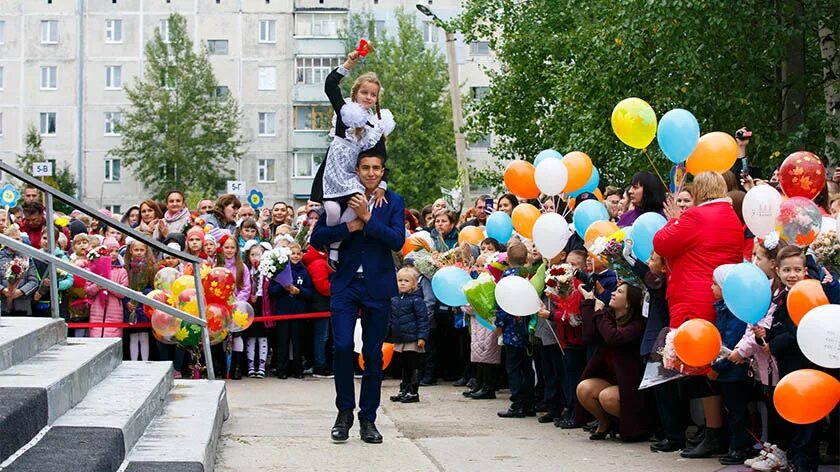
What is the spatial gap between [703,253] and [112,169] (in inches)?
2700

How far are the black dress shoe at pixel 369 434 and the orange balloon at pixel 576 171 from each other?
341 centimetres

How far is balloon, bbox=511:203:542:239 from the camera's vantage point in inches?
484

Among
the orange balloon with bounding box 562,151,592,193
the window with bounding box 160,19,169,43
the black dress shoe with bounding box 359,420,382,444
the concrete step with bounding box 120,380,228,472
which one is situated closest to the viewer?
the concrete step with bounding box 120,380,228,472

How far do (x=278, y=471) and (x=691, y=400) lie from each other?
345 cm

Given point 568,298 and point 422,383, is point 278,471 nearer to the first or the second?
point 568,298

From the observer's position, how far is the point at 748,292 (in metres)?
8.49

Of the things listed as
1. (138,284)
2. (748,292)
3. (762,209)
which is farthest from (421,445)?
(138,284)

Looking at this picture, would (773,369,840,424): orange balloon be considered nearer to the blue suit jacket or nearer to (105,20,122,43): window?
the blue suit jacket

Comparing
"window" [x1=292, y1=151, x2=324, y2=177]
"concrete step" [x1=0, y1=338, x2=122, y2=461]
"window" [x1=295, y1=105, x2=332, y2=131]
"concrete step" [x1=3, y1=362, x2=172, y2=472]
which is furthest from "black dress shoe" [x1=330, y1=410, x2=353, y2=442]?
"window" [x1=292, y1=151, x2=324, y2=177]

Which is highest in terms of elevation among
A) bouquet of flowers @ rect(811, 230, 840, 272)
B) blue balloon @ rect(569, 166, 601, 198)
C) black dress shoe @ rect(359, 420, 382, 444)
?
blue balloon @ rect(569, 166, 601, 198)

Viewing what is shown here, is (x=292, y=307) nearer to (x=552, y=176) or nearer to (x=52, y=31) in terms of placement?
(x=552, y=176)

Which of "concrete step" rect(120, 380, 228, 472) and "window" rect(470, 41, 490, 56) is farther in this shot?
"window" rect(470, 41, 490, 56)

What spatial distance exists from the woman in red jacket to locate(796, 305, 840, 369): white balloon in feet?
6.07

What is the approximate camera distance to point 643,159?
21.9m
